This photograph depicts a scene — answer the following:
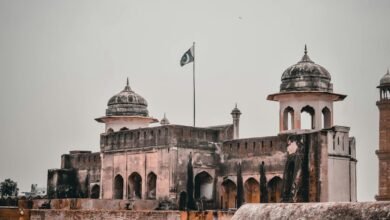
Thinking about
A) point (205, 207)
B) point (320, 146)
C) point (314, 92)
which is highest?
point (314, 92)

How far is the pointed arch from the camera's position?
97.9 feet

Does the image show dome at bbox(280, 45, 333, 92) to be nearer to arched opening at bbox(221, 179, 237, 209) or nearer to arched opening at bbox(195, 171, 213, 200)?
arched opening at bbox(221, 179, 237, 209)

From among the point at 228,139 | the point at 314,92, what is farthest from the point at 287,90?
the point at 228,139

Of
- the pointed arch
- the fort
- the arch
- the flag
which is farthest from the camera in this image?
the arch

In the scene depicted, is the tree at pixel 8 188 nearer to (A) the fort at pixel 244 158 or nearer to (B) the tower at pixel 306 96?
(A) the fort at pixel 244 158

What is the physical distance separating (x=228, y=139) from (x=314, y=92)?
149 inches

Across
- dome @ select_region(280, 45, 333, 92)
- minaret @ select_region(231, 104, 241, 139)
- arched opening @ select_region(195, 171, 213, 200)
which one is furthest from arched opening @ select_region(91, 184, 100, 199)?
dome @ select_region(280, 45, 333, 92)

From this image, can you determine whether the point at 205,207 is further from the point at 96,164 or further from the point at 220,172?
the point at 96,164

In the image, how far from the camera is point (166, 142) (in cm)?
2734

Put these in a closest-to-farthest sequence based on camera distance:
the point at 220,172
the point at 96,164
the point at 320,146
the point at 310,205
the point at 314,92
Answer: the point at 310,205 < the point at 320,146 < the point at 314,92 < the point at 220,172 < the point at 96,164

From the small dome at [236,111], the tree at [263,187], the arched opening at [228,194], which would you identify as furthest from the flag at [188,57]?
the tree at [263,187]

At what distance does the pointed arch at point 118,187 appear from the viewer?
2984 centimetres

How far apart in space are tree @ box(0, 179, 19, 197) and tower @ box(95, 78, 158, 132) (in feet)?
58.1

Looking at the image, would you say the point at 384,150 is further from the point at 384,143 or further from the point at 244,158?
the point at 244,158
